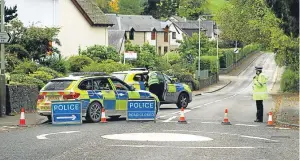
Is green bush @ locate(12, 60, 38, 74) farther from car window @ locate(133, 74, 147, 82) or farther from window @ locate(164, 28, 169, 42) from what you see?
A: window @ locate(164, 28, 169, 42)

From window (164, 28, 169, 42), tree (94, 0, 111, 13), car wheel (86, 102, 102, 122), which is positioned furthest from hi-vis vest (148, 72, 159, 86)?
tree (94, 0, 111, 13)

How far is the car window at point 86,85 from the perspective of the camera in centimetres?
2100

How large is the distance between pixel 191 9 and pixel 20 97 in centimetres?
13714

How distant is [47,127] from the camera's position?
19281mm

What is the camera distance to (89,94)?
68.5 ft

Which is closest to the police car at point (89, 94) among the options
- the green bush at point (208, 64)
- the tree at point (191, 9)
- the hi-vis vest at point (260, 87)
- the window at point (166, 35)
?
the hi-vis vest at point (260, 87)

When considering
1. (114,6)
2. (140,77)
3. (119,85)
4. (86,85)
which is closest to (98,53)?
(140,77)

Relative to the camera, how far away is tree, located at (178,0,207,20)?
157875 mm

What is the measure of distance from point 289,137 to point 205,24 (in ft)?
388

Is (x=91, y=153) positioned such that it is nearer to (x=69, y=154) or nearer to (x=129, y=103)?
(x=69, y=154)

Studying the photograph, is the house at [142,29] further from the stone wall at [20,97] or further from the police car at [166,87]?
the stone wall at [20,97]

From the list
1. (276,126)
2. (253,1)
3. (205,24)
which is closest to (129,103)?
(276,126)

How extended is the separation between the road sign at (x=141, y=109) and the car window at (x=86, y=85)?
1.32 meters

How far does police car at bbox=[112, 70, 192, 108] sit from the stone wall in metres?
3.60
